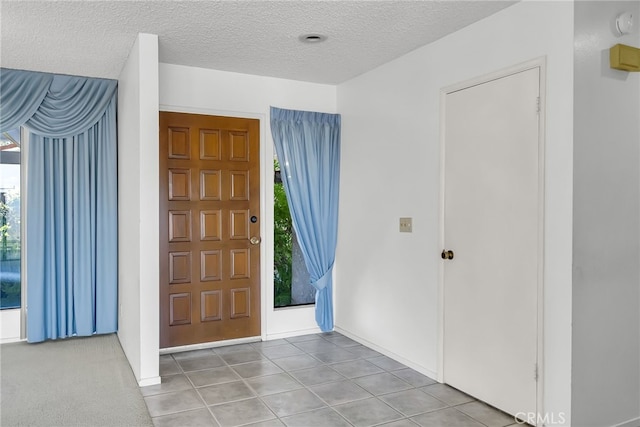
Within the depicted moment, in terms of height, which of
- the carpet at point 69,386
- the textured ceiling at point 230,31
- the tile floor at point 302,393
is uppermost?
the textured ceiling at point 230,31

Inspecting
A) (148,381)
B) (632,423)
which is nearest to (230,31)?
(148,381)

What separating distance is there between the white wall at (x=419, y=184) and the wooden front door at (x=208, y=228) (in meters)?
0.93

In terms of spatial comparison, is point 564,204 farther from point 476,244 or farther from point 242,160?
point 242,160

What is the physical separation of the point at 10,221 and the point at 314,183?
2.82 meters

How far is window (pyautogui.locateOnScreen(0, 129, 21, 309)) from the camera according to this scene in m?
4.39

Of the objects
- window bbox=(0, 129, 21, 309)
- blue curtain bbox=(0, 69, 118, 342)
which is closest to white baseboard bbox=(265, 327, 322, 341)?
blue curtain bbox=(0, 69, 118, 342)

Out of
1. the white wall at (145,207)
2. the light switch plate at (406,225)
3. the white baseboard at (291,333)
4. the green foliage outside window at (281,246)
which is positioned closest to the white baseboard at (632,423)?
the light switch plate at (406,225)

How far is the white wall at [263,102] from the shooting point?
421 centimetres

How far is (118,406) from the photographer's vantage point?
3.02 metres

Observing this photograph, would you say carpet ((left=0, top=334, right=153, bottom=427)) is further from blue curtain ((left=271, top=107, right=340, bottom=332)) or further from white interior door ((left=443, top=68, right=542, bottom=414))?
white interior door ((left=443, top=68, right=542, bottom=414))

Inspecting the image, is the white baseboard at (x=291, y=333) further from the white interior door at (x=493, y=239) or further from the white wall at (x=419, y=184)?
the white interior door at (x=493, y=239)

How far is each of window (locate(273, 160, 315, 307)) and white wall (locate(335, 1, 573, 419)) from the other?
40 cm

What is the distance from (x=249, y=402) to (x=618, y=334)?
2.23 metres

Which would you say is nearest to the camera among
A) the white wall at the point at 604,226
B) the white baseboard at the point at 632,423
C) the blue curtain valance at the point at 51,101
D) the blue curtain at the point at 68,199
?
the white wall at the point at 604,226
